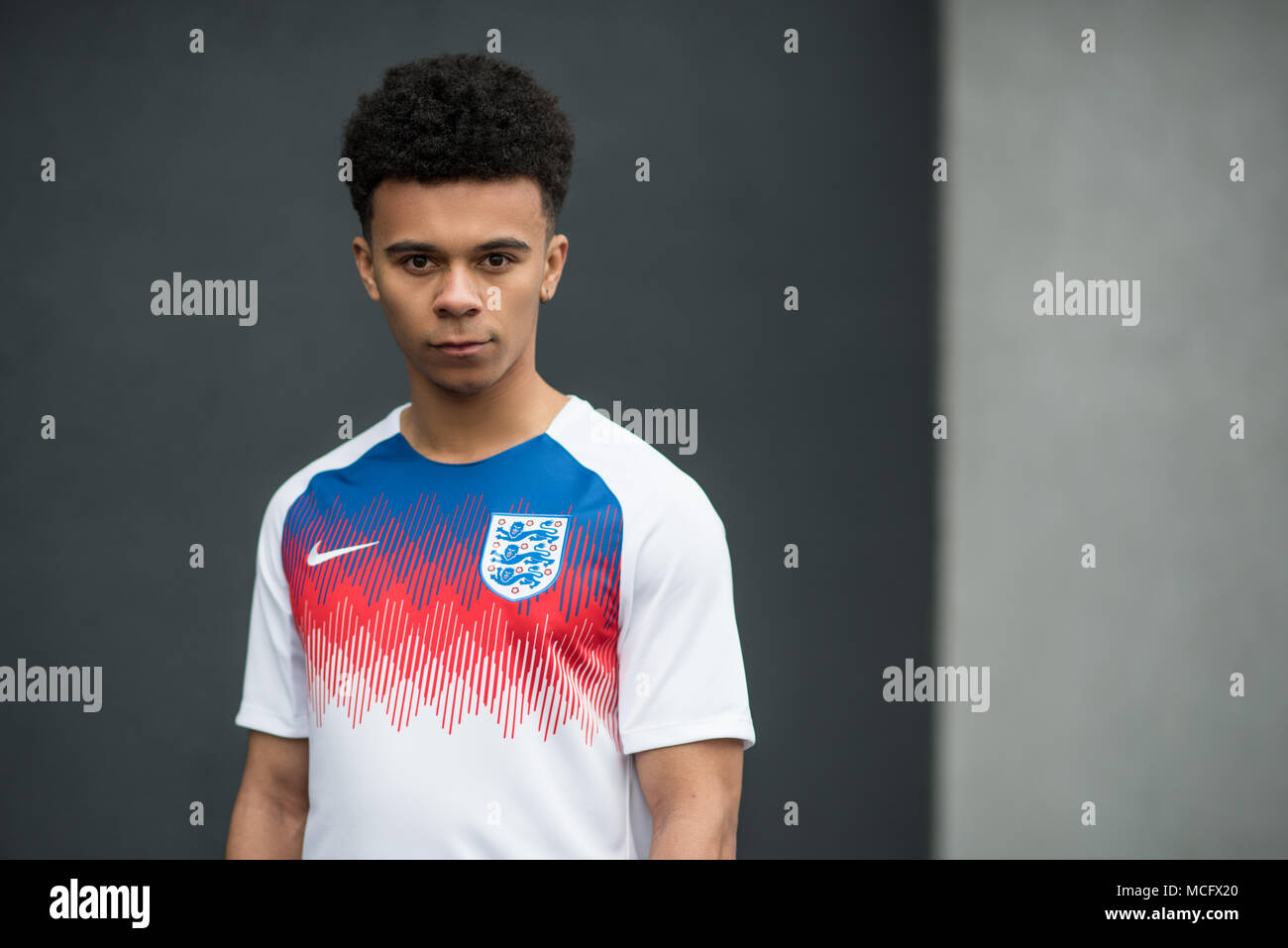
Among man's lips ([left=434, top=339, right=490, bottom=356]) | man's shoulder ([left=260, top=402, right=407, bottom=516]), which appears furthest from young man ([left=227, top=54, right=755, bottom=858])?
man's shoulder ([left=260, top=402, right=407, bottom=516])

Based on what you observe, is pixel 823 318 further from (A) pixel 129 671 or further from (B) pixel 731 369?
(A) pixel 129 671

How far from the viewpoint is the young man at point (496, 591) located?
54.2 inches

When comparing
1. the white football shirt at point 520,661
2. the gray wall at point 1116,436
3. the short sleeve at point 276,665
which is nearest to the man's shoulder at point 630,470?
the white football shirt at point 520,661

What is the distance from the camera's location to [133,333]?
8.84ft

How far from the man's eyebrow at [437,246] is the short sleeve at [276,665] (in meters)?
0.41

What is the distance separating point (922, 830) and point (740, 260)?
4.82 ft

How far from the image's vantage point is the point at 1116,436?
9.27 feet

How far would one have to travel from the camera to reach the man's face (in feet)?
4.60

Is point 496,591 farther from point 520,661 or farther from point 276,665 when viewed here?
point 276,665

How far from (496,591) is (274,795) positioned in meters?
0.48

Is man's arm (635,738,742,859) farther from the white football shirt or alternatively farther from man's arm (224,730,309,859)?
man's arm (224,730,309,859)

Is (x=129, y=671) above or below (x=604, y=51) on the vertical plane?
below

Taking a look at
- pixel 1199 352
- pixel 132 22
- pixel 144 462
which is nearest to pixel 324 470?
pixel 144 462

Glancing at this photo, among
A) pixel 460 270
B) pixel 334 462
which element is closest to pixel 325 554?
pixel 334 462
